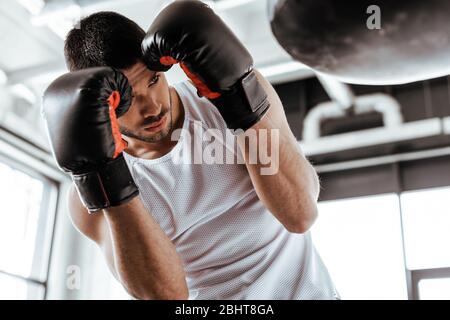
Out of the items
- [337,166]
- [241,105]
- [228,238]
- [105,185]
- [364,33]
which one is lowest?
[337,166]

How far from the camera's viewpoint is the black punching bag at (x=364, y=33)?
0.62 metres

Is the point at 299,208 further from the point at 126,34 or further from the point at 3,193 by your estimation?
the point at 3,193

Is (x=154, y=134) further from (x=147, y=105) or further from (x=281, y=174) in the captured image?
(x=281, y=174)

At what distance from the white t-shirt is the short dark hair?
246 millimetres

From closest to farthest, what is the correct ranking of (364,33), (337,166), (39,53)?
(364,33) → (39,53) → (337,166)

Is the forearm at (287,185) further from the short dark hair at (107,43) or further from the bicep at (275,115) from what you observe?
the short dark hair at (107,43)

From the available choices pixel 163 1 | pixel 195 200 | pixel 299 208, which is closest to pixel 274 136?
pixel 299 208

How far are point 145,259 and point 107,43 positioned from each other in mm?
442

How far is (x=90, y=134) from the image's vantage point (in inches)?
37.8

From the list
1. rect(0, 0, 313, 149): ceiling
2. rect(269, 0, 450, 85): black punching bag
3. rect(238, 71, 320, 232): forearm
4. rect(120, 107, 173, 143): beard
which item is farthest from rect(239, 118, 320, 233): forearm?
rect(0, 0, 313, 149): ceiling

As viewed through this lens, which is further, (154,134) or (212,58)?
(154,134)

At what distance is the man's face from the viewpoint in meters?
1.17

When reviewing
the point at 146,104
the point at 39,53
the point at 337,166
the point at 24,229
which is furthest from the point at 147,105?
the point at 24,229
